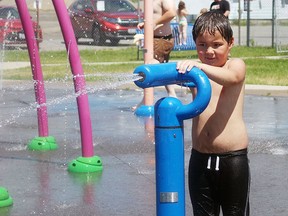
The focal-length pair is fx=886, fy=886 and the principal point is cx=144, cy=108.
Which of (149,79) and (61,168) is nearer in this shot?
(149,79)

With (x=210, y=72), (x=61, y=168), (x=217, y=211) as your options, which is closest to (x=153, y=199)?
(x=61, y=168)

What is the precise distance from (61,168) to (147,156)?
3.00 feet

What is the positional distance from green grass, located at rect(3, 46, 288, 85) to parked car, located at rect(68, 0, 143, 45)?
1795 millimetres

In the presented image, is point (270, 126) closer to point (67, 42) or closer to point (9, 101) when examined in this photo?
point (67, 42)

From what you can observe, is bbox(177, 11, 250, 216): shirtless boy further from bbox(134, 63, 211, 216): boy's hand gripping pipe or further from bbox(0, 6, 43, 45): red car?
bbox(0, 6, 43, 45): red car

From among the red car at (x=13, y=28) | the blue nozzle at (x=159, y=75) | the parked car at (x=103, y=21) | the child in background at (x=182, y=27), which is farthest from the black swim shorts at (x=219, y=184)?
the parked car at (x=103, y=21)

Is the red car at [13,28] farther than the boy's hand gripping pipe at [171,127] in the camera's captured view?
Yes

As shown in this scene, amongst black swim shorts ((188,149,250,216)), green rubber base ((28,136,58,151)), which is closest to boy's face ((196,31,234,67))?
black swim shorts ((188,149,250,216))

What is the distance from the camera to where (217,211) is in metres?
4.14

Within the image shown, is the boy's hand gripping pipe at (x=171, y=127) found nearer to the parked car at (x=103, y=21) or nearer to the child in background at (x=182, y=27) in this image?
the child in background at (x=182, y=27)

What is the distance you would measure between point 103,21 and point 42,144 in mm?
18560

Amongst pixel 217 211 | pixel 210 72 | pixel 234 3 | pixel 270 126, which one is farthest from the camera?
pixel 234 3

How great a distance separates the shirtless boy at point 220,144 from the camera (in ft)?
13.3

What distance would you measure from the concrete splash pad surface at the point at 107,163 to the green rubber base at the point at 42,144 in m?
0.08
